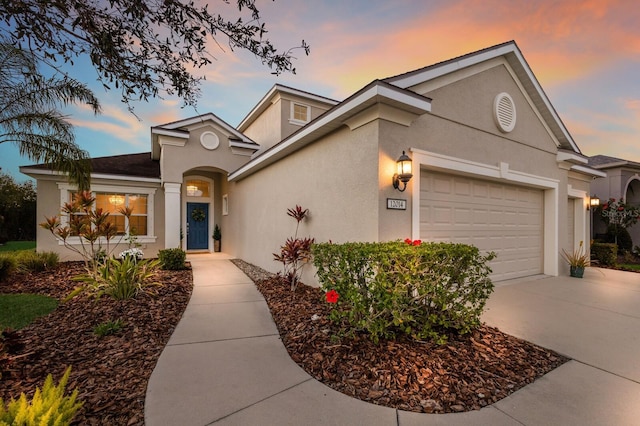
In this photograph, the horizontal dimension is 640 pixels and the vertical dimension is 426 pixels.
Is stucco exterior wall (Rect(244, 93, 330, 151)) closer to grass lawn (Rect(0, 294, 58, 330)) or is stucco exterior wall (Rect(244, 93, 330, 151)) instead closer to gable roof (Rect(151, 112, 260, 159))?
Answer: gable roof (Rect(151, 112, 260, 159))

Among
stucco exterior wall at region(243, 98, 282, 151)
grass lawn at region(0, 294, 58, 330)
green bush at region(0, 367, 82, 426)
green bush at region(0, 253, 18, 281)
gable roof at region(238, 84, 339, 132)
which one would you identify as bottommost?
grass lawn at region(0, 294, 58, 330)

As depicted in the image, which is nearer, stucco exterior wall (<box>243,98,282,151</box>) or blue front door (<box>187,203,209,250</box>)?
stucco exterior wall (<box>243,98,282,151</box>)

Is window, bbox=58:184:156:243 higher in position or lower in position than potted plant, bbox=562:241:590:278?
higher

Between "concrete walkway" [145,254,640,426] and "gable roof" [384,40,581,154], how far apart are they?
4.18m

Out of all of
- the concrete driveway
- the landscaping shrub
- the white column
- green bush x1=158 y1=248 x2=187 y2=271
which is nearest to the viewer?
the concrete driveway

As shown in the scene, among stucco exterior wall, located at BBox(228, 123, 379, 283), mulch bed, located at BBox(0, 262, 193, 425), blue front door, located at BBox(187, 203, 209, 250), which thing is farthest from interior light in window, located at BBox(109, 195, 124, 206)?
mulch bed, located at BBox(0, 262, 193, 425)

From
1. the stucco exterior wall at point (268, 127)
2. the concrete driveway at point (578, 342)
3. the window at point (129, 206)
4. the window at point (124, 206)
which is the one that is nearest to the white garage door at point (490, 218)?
the concrete driveway at point (578, 342)

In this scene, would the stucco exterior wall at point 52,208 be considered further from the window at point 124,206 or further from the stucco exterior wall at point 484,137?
the stucco exterior wall at point 484,137

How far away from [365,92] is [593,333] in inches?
182

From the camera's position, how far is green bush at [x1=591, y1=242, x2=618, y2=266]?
32.9ft

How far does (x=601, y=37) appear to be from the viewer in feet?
22.2

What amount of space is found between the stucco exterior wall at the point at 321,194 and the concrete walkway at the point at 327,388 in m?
2.06

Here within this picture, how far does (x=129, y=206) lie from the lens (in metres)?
11.2

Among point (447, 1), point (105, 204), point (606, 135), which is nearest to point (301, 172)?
point (447, 1)
